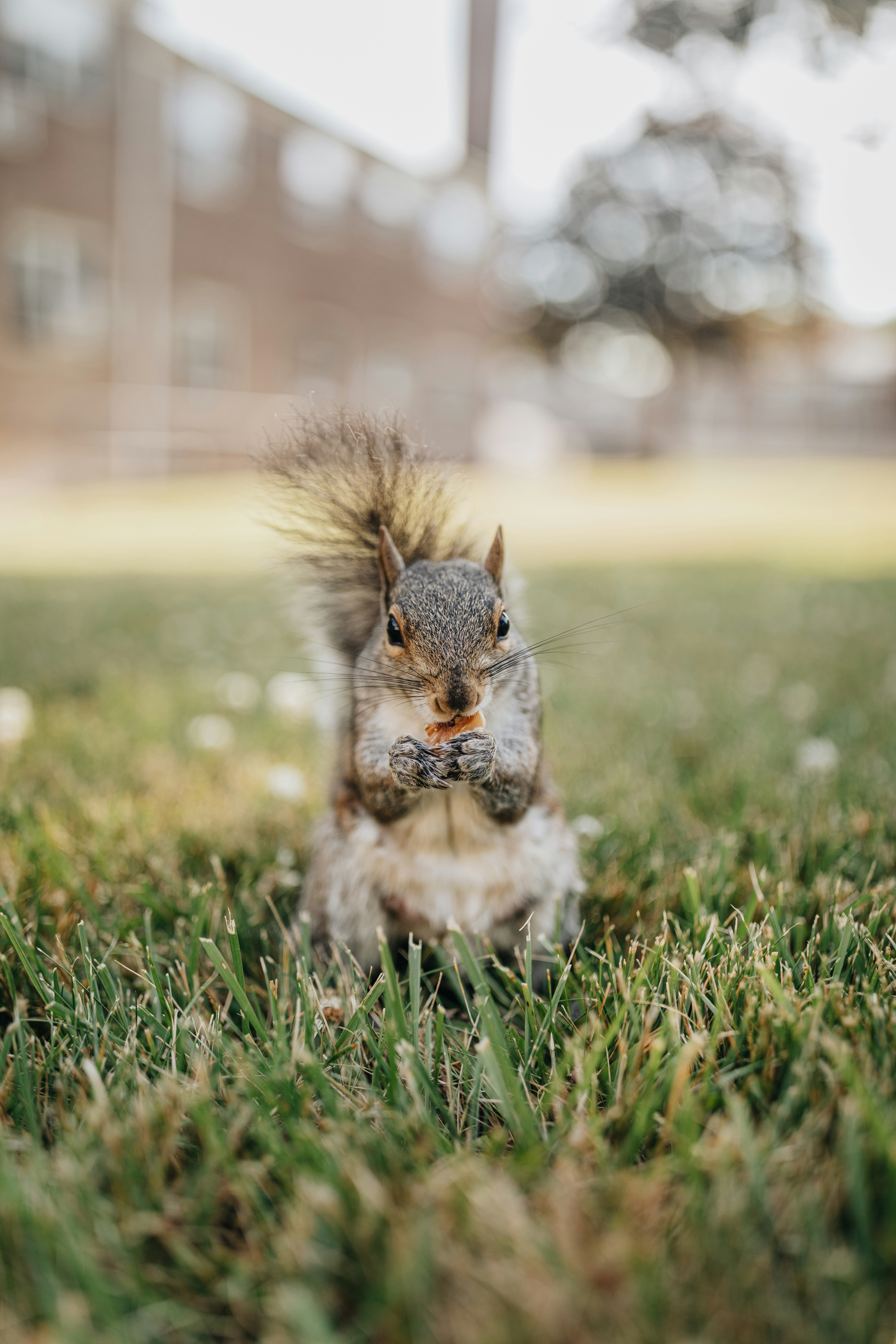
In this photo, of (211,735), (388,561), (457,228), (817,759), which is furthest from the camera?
(457,228)

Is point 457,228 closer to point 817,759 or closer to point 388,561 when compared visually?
point 817,759

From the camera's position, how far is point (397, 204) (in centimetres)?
1834

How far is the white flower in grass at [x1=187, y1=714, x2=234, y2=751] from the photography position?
8.95 feet

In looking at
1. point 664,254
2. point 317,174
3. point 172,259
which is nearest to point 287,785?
point 172,259

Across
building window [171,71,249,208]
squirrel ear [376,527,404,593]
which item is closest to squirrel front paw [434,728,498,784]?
squirrel ear [376,527,404,593]

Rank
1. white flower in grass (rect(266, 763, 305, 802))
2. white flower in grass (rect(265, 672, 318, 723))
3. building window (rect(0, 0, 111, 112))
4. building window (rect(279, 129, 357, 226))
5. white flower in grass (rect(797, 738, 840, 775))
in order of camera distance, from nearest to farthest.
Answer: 1. white flower in grass (rect(266, 763, 305, 802))
2. white flower in grass (rect(797, 738, 840, 775))
3. white flower in grass (rect(265, 672, 318, 723))
4. building window (rect(0, 0, 111, 112))
5. building window (rect(279, 129, 357, 226))

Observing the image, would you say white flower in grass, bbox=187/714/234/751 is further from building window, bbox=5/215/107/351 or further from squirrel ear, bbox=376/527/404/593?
building window, bbox=5/215/107/351

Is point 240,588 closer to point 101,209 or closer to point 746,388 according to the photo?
point 101,209

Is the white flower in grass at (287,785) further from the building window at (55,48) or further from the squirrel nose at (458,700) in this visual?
the building window at (55,48)

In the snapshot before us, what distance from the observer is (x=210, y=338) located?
613 inches

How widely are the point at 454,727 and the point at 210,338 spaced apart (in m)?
15.9

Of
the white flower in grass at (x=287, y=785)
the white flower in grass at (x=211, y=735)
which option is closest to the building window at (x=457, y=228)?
the white flower in grass at (x=211, y=735)

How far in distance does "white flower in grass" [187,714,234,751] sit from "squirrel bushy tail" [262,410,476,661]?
39.2 inches

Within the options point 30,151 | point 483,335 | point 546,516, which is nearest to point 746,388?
point 483,335
